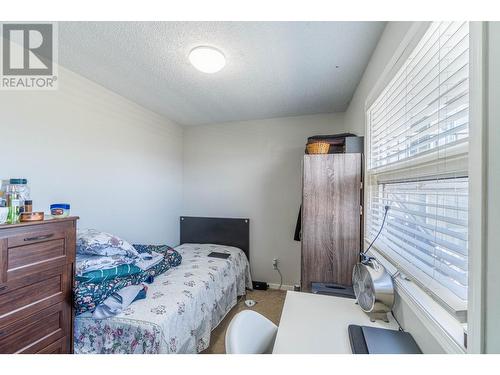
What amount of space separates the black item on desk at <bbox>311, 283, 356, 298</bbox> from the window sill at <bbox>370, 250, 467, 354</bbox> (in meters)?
0.47

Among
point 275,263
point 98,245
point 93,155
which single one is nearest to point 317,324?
point 98,245

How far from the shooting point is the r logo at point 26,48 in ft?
4.39

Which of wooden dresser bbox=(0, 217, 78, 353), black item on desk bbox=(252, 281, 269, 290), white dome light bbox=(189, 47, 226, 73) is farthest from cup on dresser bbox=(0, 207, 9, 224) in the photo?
black item on desk bbox=(252, 281, 269, 290)

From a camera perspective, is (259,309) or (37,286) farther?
(259,309)

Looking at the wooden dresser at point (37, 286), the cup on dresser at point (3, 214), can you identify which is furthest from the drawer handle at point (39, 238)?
the cup on dresser at point (3, 214)

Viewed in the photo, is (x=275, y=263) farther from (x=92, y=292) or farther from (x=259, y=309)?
(x=92, y=292)

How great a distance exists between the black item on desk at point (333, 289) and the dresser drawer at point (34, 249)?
1.67m

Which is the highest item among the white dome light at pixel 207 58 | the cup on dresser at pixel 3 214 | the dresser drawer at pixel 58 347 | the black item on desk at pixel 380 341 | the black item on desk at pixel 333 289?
the white dome light at pixel 207 58

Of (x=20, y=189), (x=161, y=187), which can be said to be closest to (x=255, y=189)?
(x=161, y=187)

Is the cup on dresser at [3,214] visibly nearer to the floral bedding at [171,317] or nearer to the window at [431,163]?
the floral bedding at [171,317]

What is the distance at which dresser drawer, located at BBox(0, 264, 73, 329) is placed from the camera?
1.01 m

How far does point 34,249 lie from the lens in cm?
111

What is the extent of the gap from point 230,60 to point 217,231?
88.3 inches

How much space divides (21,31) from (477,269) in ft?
8.35
